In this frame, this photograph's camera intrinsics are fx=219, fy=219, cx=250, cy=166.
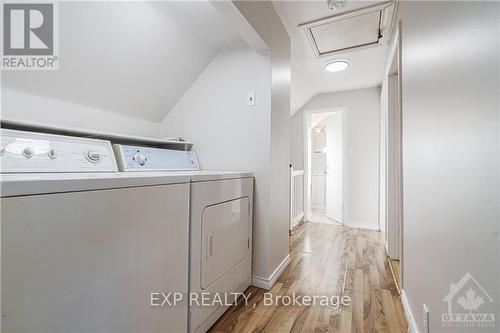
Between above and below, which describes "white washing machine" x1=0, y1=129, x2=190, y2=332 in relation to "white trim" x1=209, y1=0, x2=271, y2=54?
below

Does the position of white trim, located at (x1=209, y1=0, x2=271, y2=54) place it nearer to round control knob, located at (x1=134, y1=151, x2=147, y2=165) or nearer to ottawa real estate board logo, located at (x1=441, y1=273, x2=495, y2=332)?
round control knob, located at (x1=134, y1=151, x2=147, y2=165)

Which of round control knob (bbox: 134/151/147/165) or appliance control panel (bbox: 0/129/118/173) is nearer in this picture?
appliance control panel (bbox: 0/129/118/173)

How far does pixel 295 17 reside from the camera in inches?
75.5

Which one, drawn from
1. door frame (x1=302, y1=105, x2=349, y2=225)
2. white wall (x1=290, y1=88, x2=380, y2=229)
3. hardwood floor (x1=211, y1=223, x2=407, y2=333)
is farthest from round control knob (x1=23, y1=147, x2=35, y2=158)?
white wall (x1=290, y1=88, x2=380, y2=229)

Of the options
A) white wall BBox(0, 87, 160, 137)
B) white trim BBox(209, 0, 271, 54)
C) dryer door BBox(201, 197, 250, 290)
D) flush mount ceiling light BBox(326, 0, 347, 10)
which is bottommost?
dryer door BBox(201, 197, 250, 290)

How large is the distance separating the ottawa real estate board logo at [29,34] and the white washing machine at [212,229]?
597 millimetres

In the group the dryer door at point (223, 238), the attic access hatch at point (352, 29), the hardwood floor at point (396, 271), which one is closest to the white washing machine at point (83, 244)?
the dryer door at point (223, 238)

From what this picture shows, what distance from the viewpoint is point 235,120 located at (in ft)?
5.97

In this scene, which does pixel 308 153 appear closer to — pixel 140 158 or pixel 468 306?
pixel 140 158

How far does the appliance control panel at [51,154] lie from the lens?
97cm

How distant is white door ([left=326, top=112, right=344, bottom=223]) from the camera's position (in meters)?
3.77

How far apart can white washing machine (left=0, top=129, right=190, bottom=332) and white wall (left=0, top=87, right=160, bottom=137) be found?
12.1 inches

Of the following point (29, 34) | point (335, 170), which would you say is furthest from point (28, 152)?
point (335, 170)

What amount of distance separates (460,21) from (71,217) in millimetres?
1412
